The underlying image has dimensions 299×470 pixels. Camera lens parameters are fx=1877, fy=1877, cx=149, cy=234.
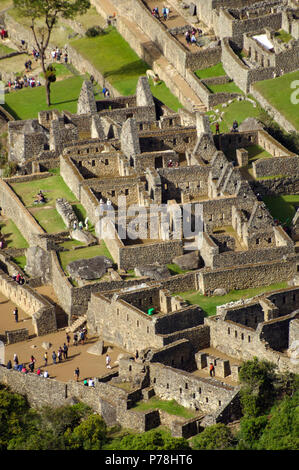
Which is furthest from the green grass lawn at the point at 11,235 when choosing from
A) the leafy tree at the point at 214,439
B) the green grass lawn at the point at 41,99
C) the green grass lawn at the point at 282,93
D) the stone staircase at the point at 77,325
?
the leafy tree at the point at 214,439

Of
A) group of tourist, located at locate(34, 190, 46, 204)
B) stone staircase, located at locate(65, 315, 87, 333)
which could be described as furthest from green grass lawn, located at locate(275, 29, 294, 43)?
stone staircase, located at locate(65, 315, 87, 333)

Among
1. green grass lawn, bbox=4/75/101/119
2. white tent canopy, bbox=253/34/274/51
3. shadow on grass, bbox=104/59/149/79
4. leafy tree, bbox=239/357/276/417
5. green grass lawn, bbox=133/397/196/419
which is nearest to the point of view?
leafy tree, bbox=239/357/276/417

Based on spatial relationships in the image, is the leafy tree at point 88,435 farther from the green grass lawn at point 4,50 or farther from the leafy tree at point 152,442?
the green grass lawn at point 4,50

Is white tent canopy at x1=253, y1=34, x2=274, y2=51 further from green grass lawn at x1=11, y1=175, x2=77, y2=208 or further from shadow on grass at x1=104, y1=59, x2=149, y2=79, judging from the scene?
green grass lawn at x1=11, y1=175, x2=77, y2=208

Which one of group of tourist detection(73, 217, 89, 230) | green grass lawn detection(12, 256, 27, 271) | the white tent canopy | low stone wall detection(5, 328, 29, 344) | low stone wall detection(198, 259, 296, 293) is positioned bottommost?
low stone wall detection(5, 328, 29, 344)

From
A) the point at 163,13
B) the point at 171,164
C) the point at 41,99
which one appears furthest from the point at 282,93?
the point at 41,99

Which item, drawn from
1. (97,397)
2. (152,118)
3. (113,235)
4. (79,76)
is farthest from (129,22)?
(97,397)

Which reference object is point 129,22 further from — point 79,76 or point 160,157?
point 160,157
